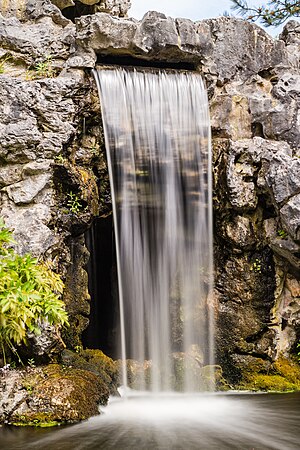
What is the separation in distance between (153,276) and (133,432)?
11.8ft

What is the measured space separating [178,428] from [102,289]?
14.7 ft

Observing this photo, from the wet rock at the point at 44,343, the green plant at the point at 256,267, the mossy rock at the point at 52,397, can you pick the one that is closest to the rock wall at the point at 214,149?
the green plant at the point at 256,267

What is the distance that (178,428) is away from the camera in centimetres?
620

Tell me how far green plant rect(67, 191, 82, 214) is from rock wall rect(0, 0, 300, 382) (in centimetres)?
2

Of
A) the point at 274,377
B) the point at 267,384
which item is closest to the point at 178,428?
the point at 267,384

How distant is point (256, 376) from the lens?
898 centimetres

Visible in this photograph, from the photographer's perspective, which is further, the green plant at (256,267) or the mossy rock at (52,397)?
the green plant at (256,267)

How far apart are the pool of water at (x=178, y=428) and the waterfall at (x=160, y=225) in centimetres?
135

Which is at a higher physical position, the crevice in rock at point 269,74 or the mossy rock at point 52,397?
the crevice in rock at point 269,74

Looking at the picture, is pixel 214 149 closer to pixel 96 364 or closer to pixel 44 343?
pixel 96 364

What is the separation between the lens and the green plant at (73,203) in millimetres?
8289

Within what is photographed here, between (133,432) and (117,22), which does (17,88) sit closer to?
(117,22)

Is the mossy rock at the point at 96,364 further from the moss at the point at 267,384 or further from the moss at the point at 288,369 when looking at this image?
the moss at the point at 288,369

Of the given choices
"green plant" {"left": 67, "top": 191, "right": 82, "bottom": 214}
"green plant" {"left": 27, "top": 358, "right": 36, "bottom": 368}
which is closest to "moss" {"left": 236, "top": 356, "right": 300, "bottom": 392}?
"green plant" {"left": 27, "top": 358, "right": 36, "bottom": 368}
